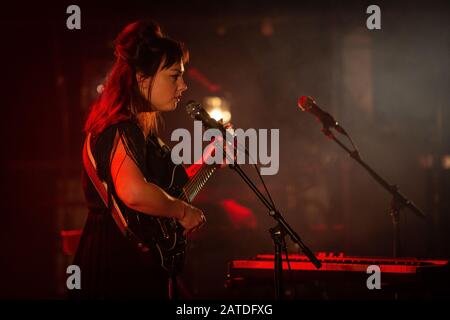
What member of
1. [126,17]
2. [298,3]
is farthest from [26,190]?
[298,3]

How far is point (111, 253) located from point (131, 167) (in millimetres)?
428

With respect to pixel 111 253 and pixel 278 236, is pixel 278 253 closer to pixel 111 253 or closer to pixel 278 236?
pixel 278 236

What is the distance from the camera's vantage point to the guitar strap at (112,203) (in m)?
2.47

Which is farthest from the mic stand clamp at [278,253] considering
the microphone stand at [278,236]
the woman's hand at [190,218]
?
the woman's hand at [190,218]

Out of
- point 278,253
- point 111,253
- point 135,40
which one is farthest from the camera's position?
point 278,253

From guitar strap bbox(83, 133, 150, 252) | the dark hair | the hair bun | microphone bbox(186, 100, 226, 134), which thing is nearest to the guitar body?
guitar strap bbox(83, 133, 150, 252)

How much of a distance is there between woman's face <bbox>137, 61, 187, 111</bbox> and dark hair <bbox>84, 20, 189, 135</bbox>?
23 mm

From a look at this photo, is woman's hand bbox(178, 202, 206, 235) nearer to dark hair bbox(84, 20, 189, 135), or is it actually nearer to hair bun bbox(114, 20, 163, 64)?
dark hair bbox(84, 20, 189, 135)

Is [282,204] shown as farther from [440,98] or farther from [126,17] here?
[126,17]

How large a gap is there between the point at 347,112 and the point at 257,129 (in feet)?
3.61

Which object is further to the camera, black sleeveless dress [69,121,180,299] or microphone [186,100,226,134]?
microphone [186,100,226,134]

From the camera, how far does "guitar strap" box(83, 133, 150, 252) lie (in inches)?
97.2

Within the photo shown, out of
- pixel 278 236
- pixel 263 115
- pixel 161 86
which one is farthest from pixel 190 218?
pixel 263 115

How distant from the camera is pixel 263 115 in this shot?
6.51 metres
